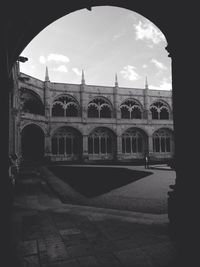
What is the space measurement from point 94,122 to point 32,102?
8.21 m

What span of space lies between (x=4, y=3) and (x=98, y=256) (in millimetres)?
3663

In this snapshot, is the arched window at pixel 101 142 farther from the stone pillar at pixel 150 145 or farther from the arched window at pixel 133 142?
the stone pillar at pixel 150 145

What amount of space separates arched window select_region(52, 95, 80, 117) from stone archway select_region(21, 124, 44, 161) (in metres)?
3.62

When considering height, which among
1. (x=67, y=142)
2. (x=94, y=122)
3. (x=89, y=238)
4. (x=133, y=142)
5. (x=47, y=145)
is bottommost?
(x=89, y=238)

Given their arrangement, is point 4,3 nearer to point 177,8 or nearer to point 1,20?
point 1,20

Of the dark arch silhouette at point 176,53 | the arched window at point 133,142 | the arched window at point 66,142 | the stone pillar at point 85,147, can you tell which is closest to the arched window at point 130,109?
the arched window at point 133,142

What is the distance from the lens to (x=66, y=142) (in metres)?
27.4

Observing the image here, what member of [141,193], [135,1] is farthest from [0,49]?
[141,193]

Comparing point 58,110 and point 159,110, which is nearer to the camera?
point 58,110

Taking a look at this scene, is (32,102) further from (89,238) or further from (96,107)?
(89,238)

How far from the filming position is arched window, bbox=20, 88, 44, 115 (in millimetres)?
24312

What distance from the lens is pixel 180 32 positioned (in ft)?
12.6

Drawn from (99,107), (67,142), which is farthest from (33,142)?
(99,107)

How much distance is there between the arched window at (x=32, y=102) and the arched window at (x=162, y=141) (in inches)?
648
